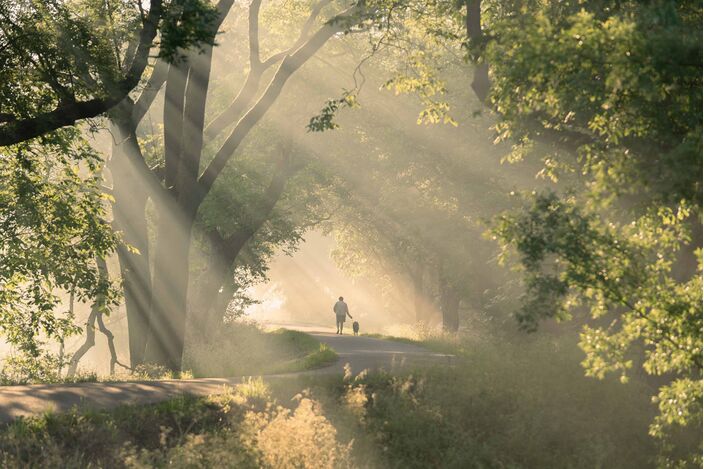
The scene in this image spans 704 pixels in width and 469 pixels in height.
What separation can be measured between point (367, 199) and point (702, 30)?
3178cm

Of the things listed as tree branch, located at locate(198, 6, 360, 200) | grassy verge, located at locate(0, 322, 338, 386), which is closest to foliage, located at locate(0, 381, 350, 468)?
grassy verge, located at locate(0, 322, 338, 386)

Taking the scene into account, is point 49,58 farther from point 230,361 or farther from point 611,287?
point 230,361

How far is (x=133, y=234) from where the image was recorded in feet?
77.4

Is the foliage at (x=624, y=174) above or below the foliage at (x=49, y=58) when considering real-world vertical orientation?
below

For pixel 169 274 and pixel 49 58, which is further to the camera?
pixel 169 274

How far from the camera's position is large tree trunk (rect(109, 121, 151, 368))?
20625mm

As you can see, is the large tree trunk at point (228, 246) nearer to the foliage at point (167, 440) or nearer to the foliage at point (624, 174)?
the foliage at point (167, 440)

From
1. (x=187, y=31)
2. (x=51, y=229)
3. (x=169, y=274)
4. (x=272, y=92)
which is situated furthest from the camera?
(x=272, y=92)

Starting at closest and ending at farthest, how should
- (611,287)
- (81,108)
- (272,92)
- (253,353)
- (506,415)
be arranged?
(611,287) → (81,108) → (506,415) → (272,92) → (253,353)

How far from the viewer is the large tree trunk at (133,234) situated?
20.6 meters

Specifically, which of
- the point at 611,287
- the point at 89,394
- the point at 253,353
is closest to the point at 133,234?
the point at 253,353

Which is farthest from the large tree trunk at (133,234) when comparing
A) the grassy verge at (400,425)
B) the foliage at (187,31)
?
the foliage at (187,31)

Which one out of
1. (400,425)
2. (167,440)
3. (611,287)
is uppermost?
(611,287)

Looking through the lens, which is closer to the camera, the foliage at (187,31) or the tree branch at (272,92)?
the foliage at (187,31)
